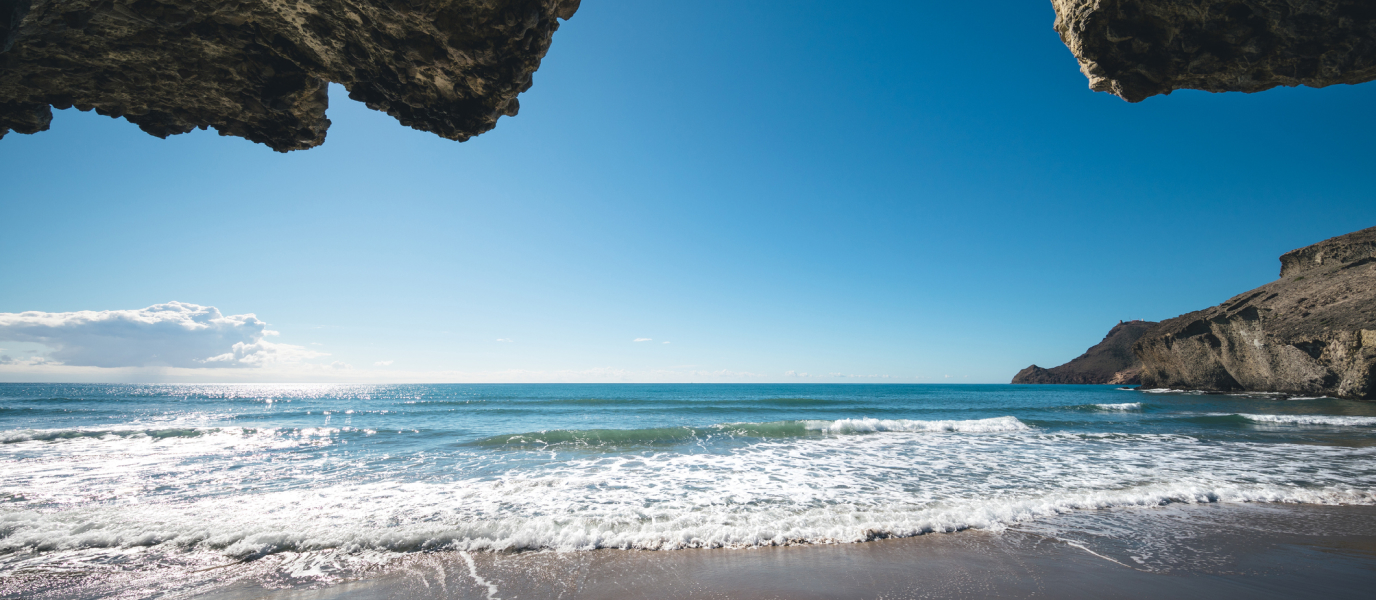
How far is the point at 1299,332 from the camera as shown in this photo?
24.8 meters

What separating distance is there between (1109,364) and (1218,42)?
121 m

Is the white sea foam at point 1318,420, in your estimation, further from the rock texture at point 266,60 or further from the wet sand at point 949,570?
the rock texture at point 266,60

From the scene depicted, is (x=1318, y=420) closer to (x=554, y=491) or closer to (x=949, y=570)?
(x=949, y=570)

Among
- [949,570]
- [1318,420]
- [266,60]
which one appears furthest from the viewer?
[1318,420]

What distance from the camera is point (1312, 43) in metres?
3.58

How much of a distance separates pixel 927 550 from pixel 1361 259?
147 ft

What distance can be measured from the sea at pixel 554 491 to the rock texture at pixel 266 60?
465 centimetres

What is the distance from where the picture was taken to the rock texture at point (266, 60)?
3691 mm

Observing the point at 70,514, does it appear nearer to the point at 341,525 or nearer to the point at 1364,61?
the point at 341,525

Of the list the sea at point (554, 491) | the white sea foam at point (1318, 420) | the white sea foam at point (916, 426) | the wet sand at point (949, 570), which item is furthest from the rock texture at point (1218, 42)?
the white sea foam at point (1318, 420)

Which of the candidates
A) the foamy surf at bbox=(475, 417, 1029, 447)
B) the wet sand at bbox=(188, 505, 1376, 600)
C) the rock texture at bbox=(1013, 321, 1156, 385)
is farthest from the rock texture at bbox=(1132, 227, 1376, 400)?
the rock texture at bbox=(1013, 321, 1156, 385)

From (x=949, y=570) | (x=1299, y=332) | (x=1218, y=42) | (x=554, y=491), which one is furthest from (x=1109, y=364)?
(x=554, y=491)

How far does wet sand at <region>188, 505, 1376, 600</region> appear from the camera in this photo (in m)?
3.64

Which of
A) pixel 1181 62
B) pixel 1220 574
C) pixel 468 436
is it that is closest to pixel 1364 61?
pixel 1181 62
